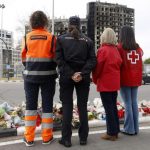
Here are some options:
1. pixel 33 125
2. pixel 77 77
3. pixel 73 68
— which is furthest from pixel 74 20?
pixel 33 125

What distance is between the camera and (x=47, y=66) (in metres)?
6.18

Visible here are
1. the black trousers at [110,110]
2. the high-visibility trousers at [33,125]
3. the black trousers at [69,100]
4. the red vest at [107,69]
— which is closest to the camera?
the black trousers at [69,100]

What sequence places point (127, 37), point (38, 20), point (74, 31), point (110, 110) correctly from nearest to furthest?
point (74, 31)
point (38, 20)
point (110, 110)
point (127, 37)

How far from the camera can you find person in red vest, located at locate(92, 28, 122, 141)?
254 inches

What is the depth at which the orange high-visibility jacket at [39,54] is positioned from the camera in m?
6.11

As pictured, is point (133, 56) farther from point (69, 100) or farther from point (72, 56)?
point (69, 100)

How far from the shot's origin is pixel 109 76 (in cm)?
648

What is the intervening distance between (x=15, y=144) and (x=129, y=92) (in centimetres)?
213

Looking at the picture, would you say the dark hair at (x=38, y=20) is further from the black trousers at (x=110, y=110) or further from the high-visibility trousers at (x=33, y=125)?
the black trousers at (x=110, y=110)

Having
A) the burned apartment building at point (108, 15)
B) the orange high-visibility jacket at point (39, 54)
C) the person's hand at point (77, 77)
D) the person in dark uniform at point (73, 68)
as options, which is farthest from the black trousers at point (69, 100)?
the burned apartment building at point (108, 15)

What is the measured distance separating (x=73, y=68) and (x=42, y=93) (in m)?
0.66

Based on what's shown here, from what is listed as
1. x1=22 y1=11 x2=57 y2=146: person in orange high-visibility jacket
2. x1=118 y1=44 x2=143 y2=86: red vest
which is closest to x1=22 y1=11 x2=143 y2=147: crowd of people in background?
x1=22 y1=11 x2=57 y2=146: person in orange high-visibility jacket

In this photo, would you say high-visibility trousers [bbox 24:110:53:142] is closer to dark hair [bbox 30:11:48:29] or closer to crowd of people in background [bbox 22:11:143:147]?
crowd of people in background [bbox 22:11:143:147]

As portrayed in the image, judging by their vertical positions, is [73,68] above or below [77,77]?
above
